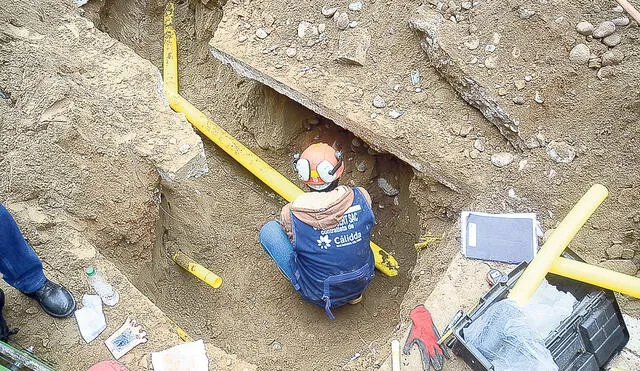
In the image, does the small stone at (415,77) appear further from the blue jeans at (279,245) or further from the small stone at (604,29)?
the blue jeans at (279,245)

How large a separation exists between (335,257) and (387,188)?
1.03m

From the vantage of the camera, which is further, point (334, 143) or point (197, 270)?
point (334, 143)

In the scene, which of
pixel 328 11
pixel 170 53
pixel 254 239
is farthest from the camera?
pixel 170 53

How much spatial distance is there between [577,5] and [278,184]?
7.79ft

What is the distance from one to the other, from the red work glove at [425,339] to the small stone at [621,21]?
83.8 inches

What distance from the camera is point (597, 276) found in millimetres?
2689

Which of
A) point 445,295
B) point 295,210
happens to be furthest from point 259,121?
point 445,295

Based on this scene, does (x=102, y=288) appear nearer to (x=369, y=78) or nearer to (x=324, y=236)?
(x=324, y=236)

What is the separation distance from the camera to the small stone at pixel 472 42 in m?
3.87

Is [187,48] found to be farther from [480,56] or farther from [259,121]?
[480,56]

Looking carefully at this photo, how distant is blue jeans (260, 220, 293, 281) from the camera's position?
3895 mm

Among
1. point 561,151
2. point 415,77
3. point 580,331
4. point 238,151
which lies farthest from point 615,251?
point 238,151

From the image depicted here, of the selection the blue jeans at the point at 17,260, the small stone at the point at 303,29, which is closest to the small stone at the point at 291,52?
the small stone at the point at 303,29

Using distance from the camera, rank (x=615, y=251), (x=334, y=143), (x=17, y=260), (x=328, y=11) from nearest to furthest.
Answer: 1. (x=17, y=260)
2. (x=615, y=251)
3. (x=328, y=11)
4. (x=334, y=143)
